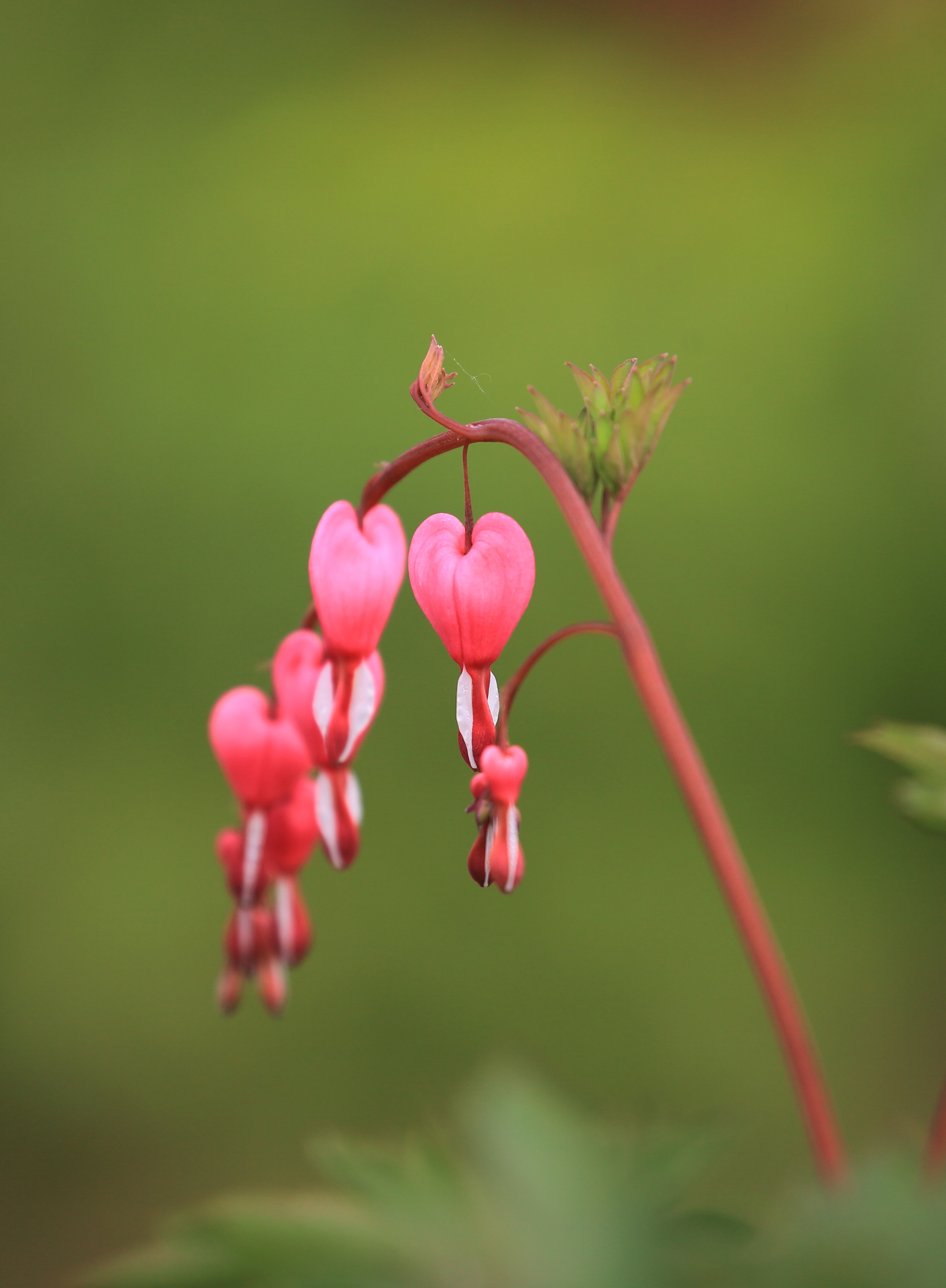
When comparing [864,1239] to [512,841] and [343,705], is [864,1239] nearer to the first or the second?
[512,841]

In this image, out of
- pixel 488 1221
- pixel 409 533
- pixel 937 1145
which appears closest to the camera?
pixel 937 1145

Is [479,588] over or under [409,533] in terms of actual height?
under

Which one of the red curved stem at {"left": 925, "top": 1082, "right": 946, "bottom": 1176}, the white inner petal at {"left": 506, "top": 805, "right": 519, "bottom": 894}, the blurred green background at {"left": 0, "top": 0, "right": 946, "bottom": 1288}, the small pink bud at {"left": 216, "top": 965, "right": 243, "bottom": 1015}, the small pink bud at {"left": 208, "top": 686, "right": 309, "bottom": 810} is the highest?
the blurred green background at {"left": 0, "top": 0, "right": 946, "bottom": 1288}

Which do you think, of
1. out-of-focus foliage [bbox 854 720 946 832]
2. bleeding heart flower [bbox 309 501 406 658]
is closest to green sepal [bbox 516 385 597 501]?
bleeding heart flower [bbox 309 501 406 658]

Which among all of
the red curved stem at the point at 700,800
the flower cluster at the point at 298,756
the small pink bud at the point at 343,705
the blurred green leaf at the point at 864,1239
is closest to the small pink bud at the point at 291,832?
the flower cluster at the point at 298,756

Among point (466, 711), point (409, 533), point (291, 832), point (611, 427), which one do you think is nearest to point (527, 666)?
point (466, 711)

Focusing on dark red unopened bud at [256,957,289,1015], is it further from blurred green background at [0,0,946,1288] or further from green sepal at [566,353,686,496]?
blurred green background at [0,0,946,1288]
